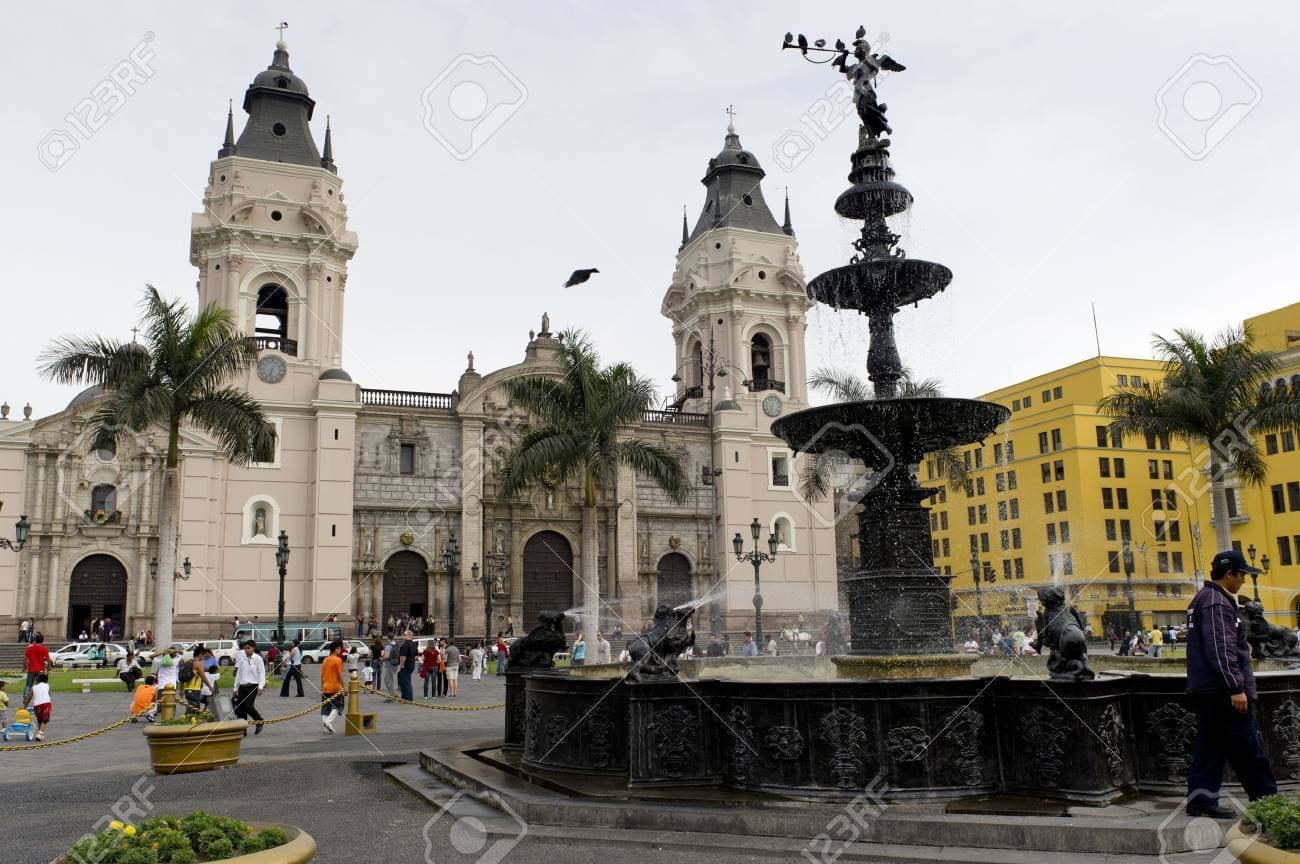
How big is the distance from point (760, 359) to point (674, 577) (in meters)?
11.8

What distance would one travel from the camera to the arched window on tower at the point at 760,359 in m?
50.9

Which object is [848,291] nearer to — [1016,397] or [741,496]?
[741,496]

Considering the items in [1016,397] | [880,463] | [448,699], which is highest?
[1016,397]

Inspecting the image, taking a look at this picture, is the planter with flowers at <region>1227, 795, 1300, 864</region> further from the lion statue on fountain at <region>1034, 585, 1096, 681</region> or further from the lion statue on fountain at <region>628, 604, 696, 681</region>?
the lion statue on fountain at <region>628, 604, 696, 681</region>

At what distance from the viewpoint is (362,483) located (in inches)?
1679

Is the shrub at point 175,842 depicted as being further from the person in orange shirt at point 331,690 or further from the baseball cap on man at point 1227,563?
the person in orange shirt at point 331,690

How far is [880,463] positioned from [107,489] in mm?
37743

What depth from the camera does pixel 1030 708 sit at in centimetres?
709

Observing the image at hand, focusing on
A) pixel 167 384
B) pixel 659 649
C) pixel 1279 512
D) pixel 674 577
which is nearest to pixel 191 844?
pixel 659 649

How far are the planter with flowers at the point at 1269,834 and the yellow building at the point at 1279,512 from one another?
44015mm

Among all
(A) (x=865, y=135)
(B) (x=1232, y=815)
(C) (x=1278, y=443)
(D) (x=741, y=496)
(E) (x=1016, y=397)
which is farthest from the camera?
(E) (x=1016, y=397)

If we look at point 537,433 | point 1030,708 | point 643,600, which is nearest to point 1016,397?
point 643,600

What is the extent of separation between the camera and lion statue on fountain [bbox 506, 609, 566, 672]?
9836mm

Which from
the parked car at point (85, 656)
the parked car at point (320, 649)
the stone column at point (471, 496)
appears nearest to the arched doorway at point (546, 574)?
the stone column at point (471, 496)
